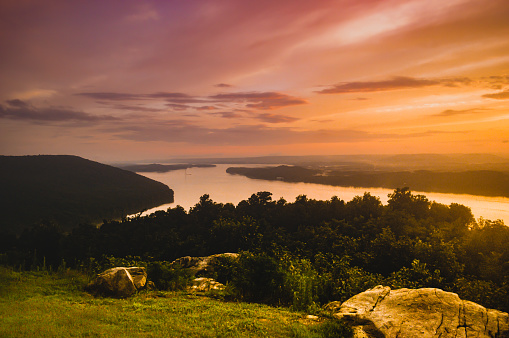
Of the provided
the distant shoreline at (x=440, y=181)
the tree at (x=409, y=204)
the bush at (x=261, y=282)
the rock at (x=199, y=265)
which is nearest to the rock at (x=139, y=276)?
the bush at (x=261, y=282)

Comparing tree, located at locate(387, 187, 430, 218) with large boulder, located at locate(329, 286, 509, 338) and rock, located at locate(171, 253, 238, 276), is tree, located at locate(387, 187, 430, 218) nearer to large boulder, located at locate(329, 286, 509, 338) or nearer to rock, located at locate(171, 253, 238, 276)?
rock, located at locate(171, 253, 238, 276)

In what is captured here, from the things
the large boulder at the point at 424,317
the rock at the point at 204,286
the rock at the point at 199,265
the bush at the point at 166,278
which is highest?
the large boulder at the point at 424,317

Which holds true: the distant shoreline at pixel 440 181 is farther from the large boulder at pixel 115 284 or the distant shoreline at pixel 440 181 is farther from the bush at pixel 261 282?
the large boulder at pixel 115 284

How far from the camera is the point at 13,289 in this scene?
1138 centimetres

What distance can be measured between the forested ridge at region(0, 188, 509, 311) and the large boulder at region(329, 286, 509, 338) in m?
2.84

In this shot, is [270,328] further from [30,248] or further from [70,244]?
[30,248]

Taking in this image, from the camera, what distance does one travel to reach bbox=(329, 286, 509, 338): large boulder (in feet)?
22.5

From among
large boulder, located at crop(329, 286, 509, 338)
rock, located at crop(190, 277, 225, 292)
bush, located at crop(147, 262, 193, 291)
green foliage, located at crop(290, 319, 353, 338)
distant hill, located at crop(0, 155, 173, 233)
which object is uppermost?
large boulder, located at crop(329, 286, 509, 338)

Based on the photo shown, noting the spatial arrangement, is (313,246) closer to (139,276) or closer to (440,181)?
(139,276)

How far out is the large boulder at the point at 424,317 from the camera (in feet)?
22.5

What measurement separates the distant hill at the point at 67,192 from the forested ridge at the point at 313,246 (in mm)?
39770

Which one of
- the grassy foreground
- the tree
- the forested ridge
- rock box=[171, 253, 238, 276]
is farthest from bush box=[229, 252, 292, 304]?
the tree

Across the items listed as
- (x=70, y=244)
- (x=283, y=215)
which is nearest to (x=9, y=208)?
(x=70, y=244)

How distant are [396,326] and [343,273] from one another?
7836 mm
